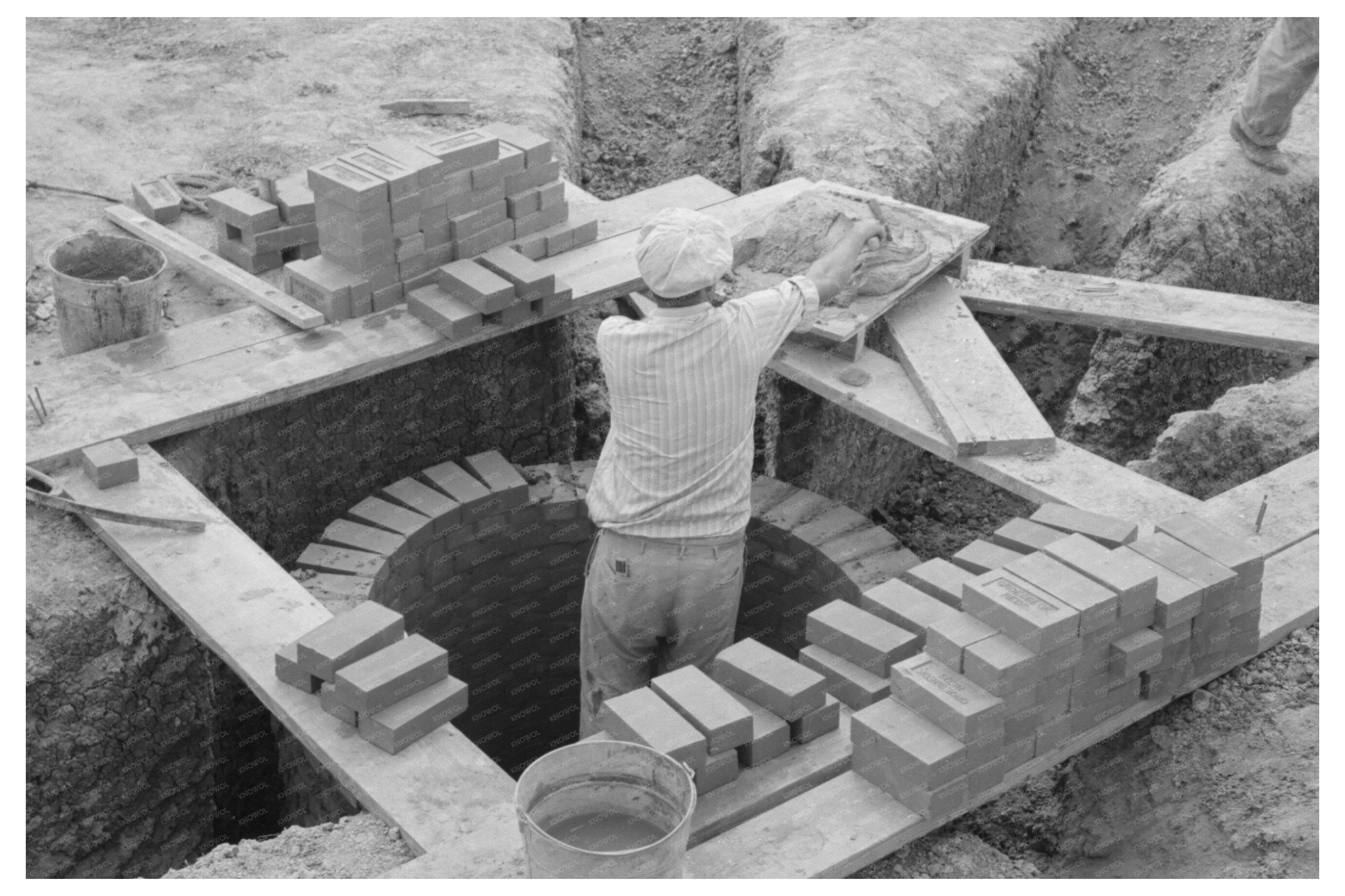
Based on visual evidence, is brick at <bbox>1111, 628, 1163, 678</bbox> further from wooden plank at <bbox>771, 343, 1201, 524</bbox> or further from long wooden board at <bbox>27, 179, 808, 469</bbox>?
long wooden board at <bbox>27, 179, 808, 469</bbox>

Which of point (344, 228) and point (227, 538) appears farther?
point (344, 228)

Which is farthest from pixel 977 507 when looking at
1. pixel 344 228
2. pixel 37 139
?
pixel 37 139

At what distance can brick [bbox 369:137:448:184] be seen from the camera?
686 cm

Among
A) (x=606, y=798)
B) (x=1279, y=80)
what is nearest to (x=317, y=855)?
(x=606, y=798)

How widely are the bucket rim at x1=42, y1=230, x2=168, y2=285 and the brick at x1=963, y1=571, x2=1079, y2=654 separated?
3.80 metres

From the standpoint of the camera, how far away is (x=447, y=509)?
6.95m

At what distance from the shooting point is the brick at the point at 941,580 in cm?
555

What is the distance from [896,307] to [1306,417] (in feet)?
6.11

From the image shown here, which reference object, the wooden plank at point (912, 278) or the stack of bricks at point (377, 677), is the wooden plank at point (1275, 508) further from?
the stack of bricks at point (377, 677)

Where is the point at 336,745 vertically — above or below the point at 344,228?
below

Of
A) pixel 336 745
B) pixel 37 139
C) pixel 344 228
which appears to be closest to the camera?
pixel 336 745

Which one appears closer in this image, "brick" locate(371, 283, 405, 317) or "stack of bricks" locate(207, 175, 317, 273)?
"brick" locate(371, 283, 405, 317)

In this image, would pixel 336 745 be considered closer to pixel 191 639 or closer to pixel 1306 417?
pixel 191 639

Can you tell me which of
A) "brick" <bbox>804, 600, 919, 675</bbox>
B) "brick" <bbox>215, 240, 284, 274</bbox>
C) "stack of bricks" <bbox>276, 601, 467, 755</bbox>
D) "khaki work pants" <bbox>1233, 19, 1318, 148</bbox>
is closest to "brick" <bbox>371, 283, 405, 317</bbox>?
"brick" <bbox>215, 240, 284, 274</bbox>
